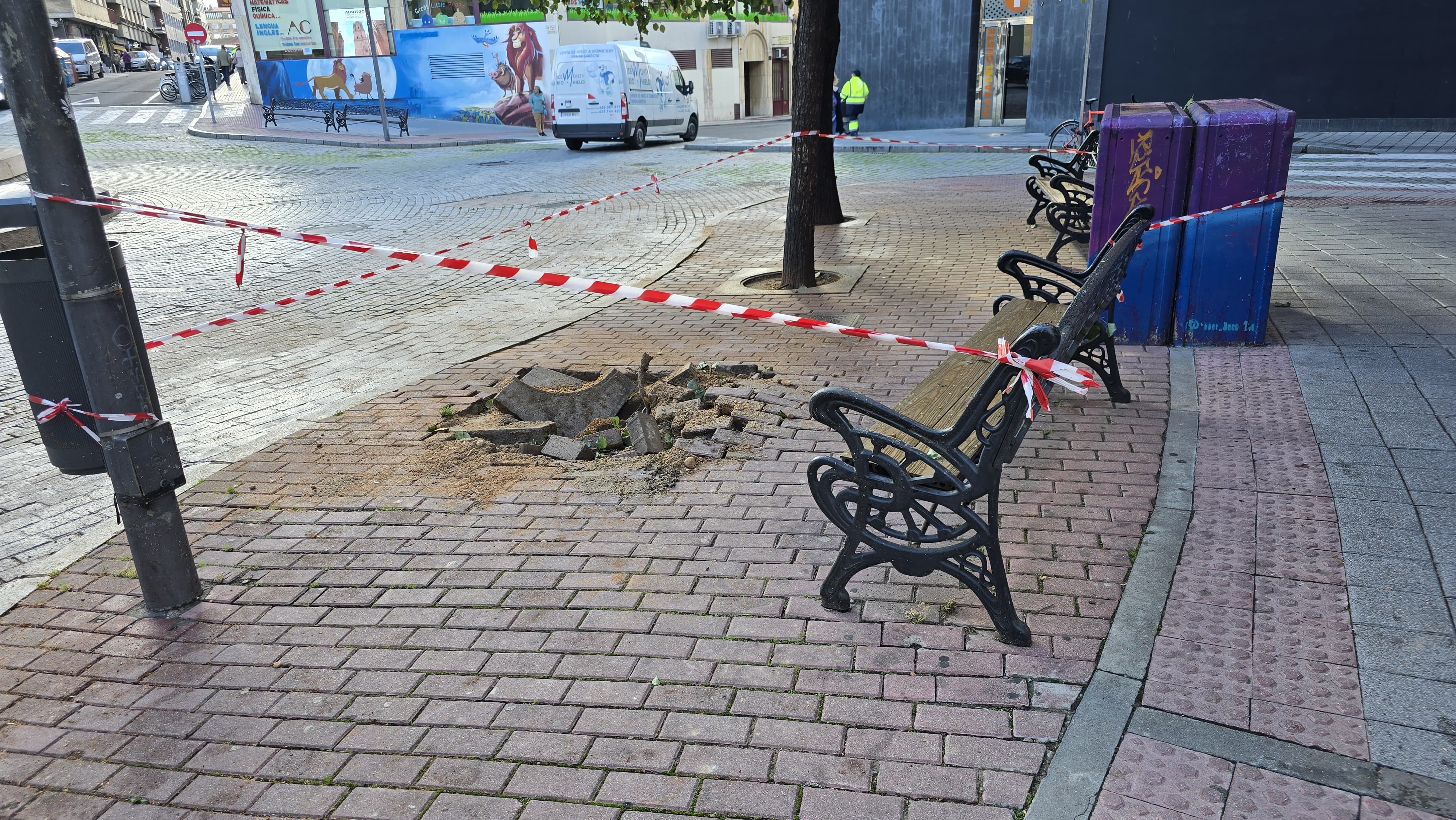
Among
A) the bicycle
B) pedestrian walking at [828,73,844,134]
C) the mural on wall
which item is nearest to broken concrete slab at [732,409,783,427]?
the bicycle

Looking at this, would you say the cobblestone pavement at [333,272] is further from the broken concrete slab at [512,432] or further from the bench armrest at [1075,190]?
the bench armrest at [1075,190]

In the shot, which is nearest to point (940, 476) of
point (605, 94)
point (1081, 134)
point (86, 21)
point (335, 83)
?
point (1081, 134)

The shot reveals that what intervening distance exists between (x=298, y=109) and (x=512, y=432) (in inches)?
1579

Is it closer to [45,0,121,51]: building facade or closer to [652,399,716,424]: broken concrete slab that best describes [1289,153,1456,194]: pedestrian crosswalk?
[652,399,716,424]: broken concrete slab

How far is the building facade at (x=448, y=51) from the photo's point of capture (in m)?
35.2

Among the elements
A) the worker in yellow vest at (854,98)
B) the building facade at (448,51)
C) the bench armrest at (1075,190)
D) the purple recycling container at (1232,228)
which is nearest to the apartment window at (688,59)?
the building facade at (448,51)

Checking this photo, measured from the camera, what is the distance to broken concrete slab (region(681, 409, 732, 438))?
543 centimetres

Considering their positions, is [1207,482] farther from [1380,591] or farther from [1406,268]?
[1406,268]

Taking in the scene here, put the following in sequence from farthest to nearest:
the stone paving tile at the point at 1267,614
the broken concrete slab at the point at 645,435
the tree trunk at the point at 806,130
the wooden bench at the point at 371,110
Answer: the wooden bench at the point at 371,110
the tree trunk at the point at 806,130
the broken concrete slab at the point at 645,435
the stone paving tile at the point at 1267,614

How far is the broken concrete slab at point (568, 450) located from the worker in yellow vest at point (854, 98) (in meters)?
19.7

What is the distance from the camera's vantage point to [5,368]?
24.2 feet

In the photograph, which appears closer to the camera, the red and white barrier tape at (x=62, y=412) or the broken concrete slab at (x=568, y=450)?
the red and white barrier tape at (x=62, y=412)

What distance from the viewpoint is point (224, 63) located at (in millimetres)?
49312

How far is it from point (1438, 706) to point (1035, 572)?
1338 mm
